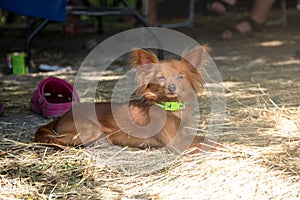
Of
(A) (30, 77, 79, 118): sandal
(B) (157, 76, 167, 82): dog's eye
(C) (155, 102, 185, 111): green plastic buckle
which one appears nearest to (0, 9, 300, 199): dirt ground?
(A) (30, 77, 79, 118): sandal

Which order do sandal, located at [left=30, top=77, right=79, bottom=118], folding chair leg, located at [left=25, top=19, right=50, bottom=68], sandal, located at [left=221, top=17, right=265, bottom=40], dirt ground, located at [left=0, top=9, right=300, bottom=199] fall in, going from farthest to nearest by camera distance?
sandal, located at [left=221, top=17, right=265, bottom=40], folding chair leg, located at [left=25, top=19, right=50, bottom=68], sandal, located at [left=30, top=77, right=79, bottom=118], dirt ground, located at [left=0, top=9, right=300, bottom=199]

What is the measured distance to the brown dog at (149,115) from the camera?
302 centimetres

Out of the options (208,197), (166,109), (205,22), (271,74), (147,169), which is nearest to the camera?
(208,197)

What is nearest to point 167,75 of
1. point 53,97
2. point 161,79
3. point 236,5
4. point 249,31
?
point 161,79

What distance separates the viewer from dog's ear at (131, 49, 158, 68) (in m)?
3.05

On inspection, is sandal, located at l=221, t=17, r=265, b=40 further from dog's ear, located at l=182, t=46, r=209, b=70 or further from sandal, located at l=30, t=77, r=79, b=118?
dog's ear, located at l=182, t=46, r=209, b=70

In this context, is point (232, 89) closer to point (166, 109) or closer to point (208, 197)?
point (166, 109)

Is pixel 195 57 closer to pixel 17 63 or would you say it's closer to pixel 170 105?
pixel 170 105

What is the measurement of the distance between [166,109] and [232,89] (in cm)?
162

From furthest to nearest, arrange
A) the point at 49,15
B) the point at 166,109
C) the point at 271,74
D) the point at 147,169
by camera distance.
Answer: the point at 271,74, the point at 49,15, the point at 166,109, the point at 147,169

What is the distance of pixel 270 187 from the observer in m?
2.47

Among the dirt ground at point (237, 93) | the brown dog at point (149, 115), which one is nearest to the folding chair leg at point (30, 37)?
the dirt ground at point (237, 93)

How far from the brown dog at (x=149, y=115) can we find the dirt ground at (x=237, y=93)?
0.46ft

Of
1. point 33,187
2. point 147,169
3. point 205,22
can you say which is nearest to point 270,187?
point 147,169
